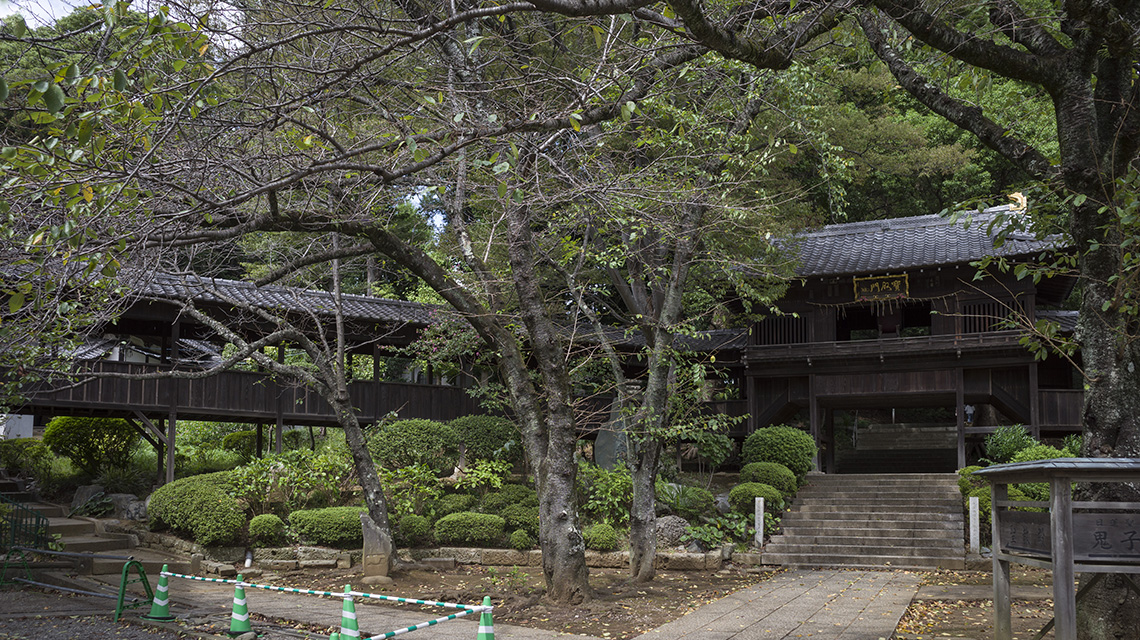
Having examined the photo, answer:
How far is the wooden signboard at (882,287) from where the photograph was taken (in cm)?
2189

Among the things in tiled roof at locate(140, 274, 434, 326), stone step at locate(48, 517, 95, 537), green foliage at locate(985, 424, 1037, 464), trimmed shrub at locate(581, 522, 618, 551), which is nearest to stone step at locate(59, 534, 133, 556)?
stone step at locate(48, 517, 95, 537)

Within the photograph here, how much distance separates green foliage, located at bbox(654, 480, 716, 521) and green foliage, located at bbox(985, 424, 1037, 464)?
7.18 meters

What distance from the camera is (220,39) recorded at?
22.0 feet

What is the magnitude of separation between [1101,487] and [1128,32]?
145 inches

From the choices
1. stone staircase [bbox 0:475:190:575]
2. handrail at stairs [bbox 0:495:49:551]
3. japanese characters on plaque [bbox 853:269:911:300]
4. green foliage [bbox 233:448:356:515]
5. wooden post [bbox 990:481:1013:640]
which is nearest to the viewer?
wooden post [bbox 990:481:1013:640]

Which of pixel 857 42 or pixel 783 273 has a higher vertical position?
pixel 857 42

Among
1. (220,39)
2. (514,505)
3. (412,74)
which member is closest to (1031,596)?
(514,505)

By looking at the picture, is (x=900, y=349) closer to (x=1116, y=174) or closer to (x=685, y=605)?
(x=685, y=605)

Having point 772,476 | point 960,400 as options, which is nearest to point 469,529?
point 772,476

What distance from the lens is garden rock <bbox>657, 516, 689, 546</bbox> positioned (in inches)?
635

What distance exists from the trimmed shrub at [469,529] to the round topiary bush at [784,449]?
685 centimetres

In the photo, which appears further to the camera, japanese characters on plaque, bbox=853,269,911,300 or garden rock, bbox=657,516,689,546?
japanese characters on plaque, bbox=853,269,911,300

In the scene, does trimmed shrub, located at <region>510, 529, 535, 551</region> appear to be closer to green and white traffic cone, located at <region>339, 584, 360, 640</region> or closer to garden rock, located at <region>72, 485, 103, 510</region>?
green and white traffic cone, located at <region>339, 584, 360, 640</region>

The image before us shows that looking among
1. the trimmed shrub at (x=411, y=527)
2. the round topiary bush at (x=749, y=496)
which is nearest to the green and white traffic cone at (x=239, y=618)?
the trimmed shrub at (x=411, y=527)
